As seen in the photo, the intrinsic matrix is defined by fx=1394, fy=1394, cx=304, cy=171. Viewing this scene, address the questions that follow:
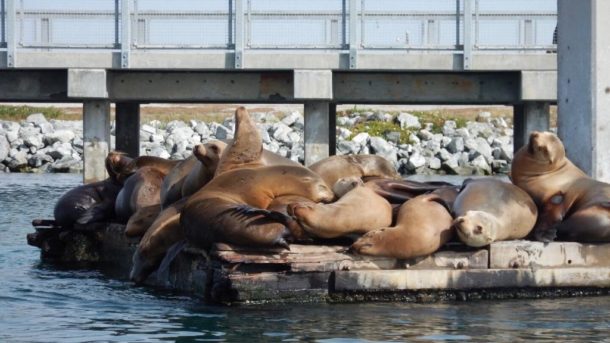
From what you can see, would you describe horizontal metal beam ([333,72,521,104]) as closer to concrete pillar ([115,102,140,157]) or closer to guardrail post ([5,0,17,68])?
concrete pillar ([115,102,140,157])

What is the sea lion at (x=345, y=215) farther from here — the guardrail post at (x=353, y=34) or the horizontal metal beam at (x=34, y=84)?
the horizontal metal beam at (x=34, y=84)

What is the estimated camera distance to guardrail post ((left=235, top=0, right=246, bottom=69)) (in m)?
26.4

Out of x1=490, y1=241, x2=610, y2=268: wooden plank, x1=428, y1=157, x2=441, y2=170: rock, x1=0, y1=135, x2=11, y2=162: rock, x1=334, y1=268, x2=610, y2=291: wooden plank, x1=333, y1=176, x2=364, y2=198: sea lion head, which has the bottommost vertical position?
x1=334, y1=268, x2=610, y2=291: wooden plank

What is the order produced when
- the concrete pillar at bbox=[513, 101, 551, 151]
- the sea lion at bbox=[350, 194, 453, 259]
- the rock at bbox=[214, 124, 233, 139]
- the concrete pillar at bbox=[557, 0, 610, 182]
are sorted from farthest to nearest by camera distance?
the rock at bbox=[214, 124, 233, 139] → the concrete pillar at bbox=[513, 101, 551, 151] → the concrete pillar at bbox=[557, 0, 610, 182] → the sea lion at bbox=[350, 194, 453, 259]

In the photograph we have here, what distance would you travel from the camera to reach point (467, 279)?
1200cm

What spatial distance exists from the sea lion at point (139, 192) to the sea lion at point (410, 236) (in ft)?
13.1

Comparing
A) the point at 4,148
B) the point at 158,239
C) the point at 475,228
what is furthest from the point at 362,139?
the point at 475,228

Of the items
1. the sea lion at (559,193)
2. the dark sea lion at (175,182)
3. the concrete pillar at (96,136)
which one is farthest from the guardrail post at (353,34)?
the sea lion at (559,193)

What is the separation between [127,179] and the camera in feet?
53.0

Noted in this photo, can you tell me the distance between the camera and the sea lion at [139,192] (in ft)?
49.9

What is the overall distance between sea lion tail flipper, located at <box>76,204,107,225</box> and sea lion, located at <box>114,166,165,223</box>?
459 millimetres

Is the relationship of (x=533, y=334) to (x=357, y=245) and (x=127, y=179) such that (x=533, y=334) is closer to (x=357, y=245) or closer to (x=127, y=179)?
(x=357, y=245)

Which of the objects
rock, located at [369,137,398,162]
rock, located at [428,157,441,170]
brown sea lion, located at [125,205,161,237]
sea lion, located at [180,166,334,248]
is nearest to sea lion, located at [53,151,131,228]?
brown sea lion, located at [125,205,161,237]

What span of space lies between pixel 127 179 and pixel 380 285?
206 inches
